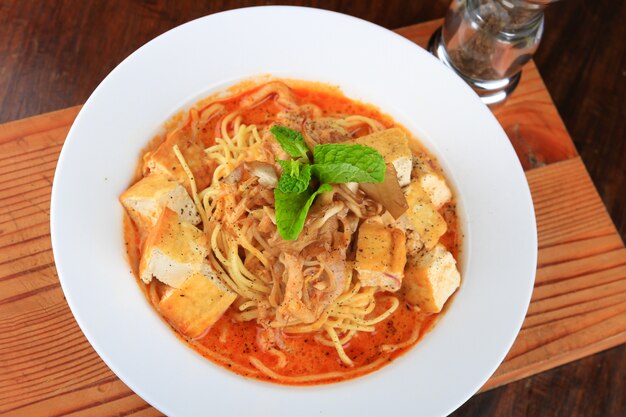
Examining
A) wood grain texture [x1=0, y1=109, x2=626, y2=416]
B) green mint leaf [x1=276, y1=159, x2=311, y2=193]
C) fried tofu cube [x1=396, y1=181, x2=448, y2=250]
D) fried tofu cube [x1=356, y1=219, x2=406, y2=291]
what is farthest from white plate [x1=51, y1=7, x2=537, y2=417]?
green mint leaf [x1=276, y1=159, x2=311, y2=193]

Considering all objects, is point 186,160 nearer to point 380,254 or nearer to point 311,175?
point 311,175

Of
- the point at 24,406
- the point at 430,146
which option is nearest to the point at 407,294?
the point at 430,146

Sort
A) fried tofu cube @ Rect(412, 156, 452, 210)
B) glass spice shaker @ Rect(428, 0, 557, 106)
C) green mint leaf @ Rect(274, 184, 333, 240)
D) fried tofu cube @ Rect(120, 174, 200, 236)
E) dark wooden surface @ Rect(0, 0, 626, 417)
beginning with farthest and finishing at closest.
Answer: glass spice shaker @ Rect(428, 0, 557, 106)
dark wooden surface @ Rect(0, 0, 626, 417)
fried tofu cube @ Rect(412, 156, 452, 210)
fried tofu cube @ Rect(120, 174, 200, 236)
green mint leaf @ Rect(274, 184, 333, 240)

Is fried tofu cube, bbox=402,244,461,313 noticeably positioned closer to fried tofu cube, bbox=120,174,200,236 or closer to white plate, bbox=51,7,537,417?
white plate, bbox=51,7,537,417

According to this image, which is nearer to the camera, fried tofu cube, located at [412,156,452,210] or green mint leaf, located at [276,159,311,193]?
green mint leaf, located at [276,159,311,193]

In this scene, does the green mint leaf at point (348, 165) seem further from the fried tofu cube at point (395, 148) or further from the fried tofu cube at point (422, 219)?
the fried tofu cube at point (422, 219)

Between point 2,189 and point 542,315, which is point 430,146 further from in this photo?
point 2,189

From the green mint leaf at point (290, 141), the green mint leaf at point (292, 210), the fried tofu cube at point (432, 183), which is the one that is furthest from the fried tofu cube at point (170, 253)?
the fried tofu cube at point (432, 183)
